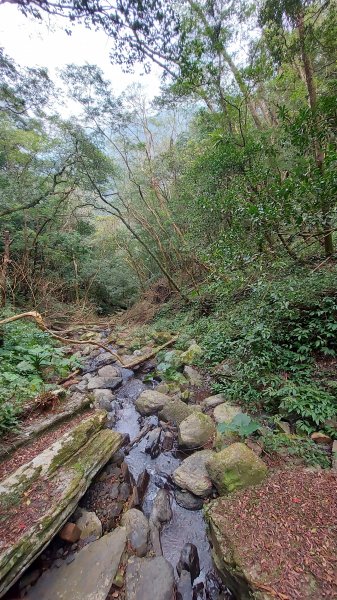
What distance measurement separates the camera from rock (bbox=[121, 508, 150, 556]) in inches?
77.9

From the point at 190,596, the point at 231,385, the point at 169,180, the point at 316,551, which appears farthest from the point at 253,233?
the point at 169,180

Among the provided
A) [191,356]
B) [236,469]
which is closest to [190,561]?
[236,469]

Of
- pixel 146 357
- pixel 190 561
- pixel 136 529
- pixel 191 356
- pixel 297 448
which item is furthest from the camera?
pixel 146 357

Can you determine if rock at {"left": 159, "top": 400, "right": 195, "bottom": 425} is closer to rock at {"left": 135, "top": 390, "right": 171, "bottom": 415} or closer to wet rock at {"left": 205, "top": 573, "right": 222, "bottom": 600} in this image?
rock at {"left": 135, "top": 390, "right": 171, "bottom": 415}

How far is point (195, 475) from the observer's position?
2.43 metres

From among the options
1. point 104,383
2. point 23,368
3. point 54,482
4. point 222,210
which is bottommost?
point 104,383

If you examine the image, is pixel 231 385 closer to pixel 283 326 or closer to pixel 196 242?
pixel 283 326

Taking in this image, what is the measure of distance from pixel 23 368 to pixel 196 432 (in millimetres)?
2965

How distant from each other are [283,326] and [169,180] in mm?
9047

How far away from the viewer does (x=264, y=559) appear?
1469 mm

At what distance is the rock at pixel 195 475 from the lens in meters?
2.33

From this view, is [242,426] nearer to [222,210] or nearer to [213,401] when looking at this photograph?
[213,401]

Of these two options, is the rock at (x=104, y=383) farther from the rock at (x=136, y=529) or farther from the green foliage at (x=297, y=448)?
the green foliage at (x=297, y=448)

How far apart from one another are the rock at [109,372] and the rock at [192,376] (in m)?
1.61
